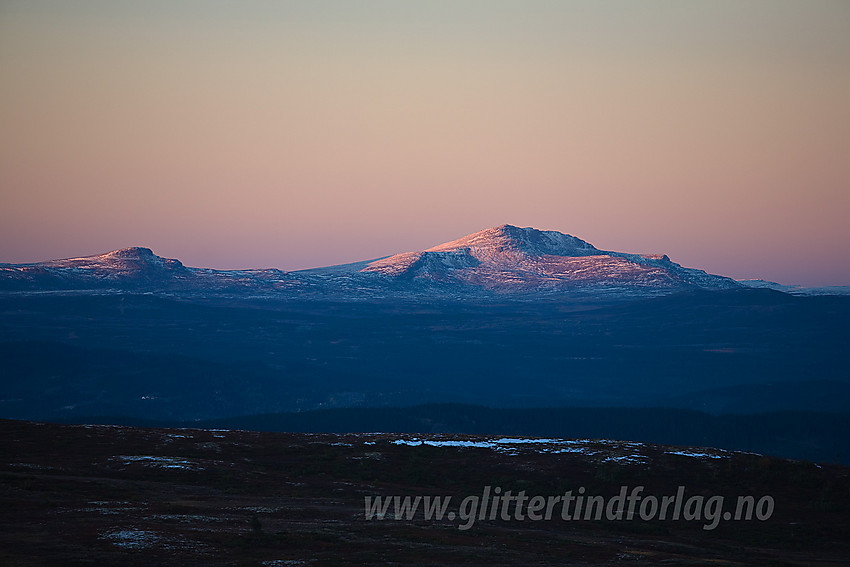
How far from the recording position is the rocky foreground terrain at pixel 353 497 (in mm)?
53062

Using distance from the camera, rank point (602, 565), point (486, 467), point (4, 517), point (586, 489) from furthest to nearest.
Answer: point (486, 467) → point (586, 489) → point (4, 517) → point (602, 565)

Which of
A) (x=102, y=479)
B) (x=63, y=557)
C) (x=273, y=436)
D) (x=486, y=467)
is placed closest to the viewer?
(x=63, y=557)

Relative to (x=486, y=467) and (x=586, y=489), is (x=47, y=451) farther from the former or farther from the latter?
(x=586, y=489)

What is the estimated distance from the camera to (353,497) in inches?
2997

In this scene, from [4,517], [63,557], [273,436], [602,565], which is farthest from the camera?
[273,436]

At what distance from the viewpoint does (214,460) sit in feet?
294

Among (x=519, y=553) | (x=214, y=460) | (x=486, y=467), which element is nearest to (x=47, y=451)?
(x=214, y=460)

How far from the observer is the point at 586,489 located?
82250 mm

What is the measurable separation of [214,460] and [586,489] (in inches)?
1385

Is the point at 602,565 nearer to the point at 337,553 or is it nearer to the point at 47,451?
the point at 337,553

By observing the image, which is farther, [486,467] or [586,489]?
[486,467]

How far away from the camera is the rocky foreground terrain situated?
174 ft

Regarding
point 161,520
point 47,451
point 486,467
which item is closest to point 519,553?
point 161,520

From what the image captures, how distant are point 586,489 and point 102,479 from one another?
135 feet
